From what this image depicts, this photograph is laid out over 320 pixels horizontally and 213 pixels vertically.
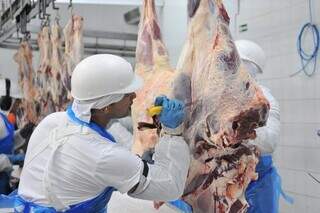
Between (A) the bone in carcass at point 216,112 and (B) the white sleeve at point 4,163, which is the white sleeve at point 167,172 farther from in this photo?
(B) the white sleeve at point 4,163

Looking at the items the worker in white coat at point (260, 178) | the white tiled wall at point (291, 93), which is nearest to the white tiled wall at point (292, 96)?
the white tiled wall at point (291, 93)

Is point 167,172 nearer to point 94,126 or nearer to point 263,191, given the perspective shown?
point 94,126

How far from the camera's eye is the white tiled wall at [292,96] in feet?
10.7

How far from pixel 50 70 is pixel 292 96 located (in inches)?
84.2

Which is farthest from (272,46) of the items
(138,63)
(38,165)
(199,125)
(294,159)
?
(38,165)

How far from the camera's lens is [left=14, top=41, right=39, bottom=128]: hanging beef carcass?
16.7ft

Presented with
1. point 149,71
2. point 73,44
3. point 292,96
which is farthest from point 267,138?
point 73,44

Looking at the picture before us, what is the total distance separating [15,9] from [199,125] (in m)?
3.27

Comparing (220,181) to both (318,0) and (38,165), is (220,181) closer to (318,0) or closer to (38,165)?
(38,165)

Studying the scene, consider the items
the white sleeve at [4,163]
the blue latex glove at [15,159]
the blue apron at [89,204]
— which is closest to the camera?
the blue apron at [89,204]

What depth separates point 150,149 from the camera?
215 cm

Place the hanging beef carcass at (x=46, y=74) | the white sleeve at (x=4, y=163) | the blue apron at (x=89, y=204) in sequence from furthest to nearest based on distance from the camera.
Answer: the hanging beef carcass at (x=46, y=74) < the white sleeve at (x=4, y=163) < the blue apron at (x=89, y=204)

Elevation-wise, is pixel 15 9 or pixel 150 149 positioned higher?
pixel 15 9

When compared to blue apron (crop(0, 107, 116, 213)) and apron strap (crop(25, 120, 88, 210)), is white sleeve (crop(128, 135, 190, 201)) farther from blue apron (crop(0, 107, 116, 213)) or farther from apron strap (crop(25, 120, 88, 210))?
apron strap (crop(25, 120, 88, 210))
